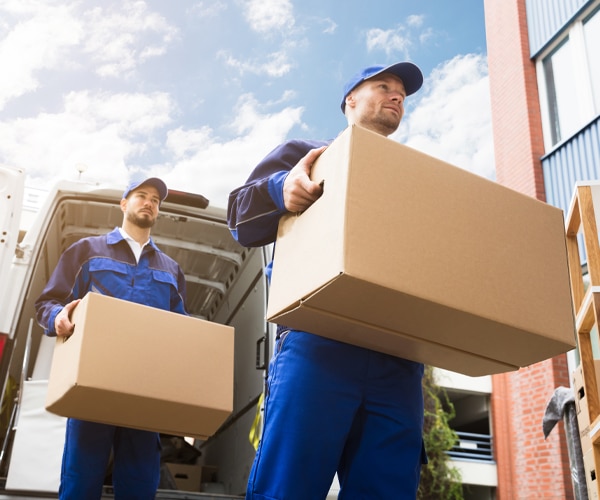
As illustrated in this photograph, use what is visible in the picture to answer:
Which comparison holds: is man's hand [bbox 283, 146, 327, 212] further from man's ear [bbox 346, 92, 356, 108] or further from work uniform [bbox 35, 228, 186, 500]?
work uniform [bbox 35, 228, 186, 500]

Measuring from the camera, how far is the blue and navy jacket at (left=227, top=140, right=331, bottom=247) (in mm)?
1773

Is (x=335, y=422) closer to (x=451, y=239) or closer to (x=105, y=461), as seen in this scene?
(x=451, y=239)

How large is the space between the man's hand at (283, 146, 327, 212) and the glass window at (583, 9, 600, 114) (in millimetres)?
6857

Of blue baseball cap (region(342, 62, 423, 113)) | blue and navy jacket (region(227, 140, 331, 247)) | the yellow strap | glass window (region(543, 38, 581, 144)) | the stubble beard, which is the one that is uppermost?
glass window (region(543, 38, 581, 144))

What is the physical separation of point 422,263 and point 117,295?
175 centimetres

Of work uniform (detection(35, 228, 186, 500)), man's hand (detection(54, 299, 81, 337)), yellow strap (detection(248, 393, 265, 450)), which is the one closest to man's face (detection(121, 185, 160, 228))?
work uniform (detection(35, 228, 186, 500))

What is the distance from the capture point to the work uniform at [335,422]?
1.63 metres

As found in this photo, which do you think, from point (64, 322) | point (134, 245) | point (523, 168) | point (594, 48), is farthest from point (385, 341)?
point (523, 168)

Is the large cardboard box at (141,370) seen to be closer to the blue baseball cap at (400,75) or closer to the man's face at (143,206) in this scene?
the man's face at (143,206)

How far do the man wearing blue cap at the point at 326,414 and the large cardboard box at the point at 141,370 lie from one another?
59 centimetres

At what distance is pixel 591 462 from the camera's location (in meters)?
2.55

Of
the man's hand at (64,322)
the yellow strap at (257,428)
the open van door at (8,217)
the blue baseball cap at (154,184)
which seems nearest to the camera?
the man's hand at (64,322)

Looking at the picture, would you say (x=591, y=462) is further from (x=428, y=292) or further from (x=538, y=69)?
(x=538, y=69)

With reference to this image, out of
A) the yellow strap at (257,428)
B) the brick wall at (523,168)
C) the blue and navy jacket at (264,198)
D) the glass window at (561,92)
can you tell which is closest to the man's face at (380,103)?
the blue and navy jacket at (264,198)
